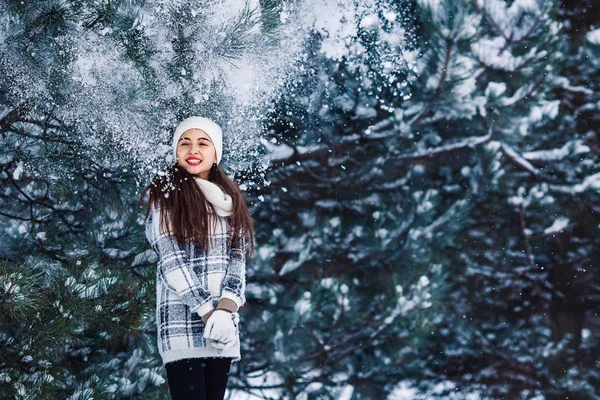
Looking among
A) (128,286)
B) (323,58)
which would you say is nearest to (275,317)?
(323,58)

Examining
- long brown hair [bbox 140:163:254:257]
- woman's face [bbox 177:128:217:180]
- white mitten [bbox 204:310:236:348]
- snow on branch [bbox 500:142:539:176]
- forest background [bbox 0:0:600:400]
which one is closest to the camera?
white mitten [bbox 204:310:236:348]

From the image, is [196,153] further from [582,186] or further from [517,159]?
[582,186]

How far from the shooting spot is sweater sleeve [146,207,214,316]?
1.80 m

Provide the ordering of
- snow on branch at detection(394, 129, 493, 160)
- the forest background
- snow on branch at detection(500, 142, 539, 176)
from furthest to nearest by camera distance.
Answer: snow on branch at detection(500, 142, 539, 176)
snow on branch at detection(394, 129, 493, 160)
the forest background

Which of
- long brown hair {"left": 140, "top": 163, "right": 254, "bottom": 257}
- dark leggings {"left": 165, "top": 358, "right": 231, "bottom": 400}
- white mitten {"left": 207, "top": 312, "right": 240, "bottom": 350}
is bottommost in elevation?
dark leggings {"left": 165, "top": 358, "right": 231, "bottom": 400}

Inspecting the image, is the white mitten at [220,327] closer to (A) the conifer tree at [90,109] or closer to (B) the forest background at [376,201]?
(A) the conifer tree at [90,109]

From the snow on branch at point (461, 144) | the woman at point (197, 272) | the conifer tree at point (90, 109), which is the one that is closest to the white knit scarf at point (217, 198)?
the woman at point (197, 272)

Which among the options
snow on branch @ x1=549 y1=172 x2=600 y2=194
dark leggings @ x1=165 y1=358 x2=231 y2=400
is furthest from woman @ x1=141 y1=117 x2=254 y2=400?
snow on branch @ x1=549 y1=172 x2=600 y2=194

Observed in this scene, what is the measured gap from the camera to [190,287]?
1.80m

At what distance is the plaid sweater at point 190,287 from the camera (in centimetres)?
181

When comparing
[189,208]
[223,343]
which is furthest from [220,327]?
[189,208]

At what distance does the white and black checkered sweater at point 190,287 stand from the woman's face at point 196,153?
16 cm

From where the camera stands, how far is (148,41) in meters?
2.34

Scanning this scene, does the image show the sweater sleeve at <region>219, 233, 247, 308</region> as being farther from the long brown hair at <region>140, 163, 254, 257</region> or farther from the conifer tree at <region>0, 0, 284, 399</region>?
the conifer tree at <region>0, 0, 284, 399</region>
